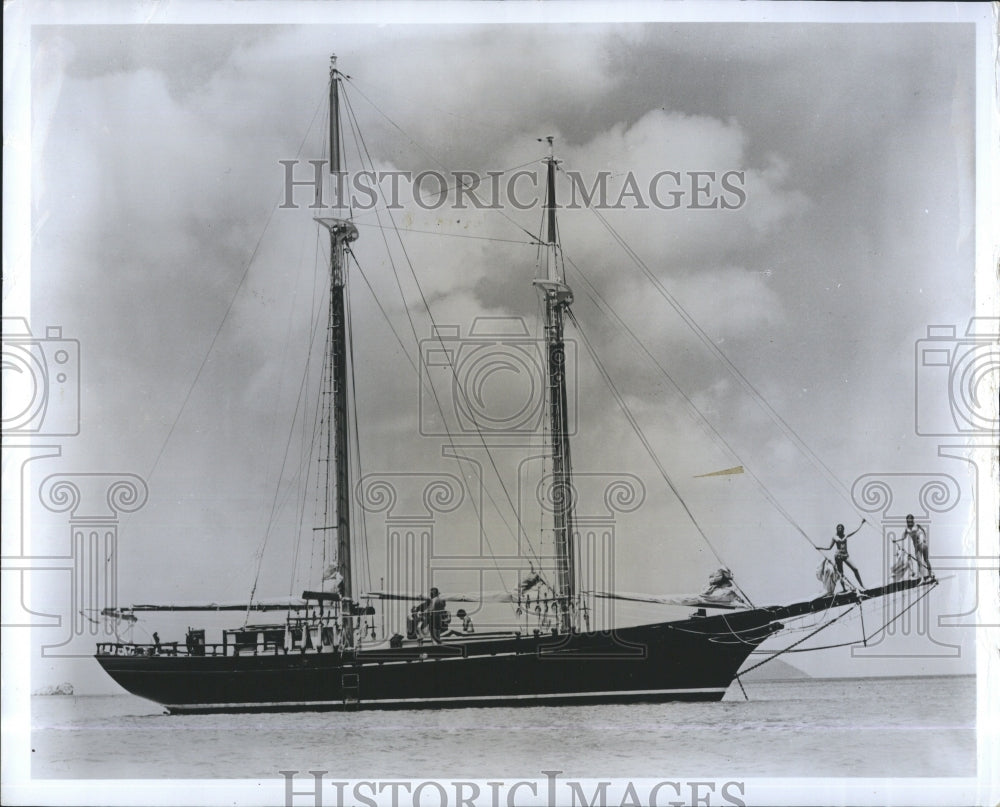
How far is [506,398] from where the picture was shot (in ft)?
13.5

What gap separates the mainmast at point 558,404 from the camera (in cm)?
402

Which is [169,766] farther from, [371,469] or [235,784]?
[371,469]

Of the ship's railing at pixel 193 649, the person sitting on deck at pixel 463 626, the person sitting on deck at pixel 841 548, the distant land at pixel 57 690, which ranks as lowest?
the distant land at pixel 57 690

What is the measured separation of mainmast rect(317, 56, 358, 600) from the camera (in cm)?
412

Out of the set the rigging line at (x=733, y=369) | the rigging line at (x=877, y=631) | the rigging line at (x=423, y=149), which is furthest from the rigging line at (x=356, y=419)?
the rigging line at (x=877, y=631)

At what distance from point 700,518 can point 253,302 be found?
2000mm

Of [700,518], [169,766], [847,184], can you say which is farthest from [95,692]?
[847,184]

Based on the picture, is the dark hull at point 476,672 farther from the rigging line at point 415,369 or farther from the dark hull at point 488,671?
the rigging line at point 415,369

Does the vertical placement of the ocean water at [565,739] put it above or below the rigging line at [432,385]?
below

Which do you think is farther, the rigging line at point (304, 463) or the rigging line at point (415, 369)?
the rigging line at point (304, 463)

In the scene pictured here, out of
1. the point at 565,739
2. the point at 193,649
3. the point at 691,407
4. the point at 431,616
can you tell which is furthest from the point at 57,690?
the point at 691,407

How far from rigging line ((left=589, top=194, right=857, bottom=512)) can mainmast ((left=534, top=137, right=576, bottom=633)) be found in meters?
0.21

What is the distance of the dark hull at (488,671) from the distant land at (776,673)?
0.07 meters

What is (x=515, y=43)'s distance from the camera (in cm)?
408
